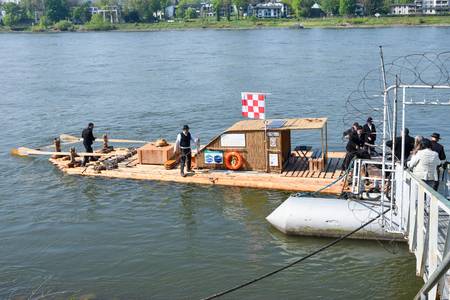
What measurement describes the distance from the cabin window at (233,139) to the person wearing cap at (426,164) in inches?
301

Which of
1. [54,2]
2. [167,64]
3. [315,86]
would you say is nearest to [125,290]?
[315,86]

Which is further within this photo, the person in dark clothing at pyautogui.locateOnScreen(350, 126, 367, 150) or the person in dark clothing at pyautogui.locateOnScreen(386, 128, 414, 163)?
the person in dark clothing at pyautogui.locateOnScreen(350, 126, 367, 150)

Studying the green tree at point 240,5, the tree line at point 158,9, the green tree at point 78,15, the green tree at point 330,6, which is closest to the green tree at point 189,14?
the tree line at point 158,9

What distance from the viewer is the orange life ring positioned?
770 inches

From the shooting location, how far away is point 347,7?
537 ft

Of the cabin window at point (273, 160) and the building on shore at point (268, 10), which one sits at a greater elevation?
the building on shore at point (268, 10)

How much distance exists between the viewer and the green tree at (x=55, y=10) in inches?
7569

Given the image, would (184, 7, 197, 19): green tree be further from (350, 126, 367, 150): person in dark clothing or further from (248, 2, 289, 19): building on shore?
(350, 126, 367, 150): person in dark clothing

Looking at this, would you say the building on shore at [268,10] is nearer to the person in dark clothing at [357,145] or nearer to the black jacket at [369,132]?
the black jacket at [369,132]

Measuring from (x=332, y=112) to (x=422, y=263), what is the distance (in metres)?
26.5

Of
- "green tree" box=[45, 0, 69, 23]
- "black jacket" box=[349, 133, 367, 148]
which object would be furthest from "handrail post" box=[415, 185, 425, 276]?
"green tree" box=[45, 0, 69, 23]

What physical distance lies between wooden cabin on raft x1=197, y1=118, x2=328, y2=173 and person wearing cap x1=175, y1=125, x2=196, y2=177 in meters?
0.49

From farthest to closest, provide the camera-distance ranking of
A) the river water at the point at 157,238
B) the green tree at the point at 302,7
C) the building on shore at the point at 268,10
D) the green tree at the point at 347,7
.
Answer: the building on shore at the point at 268,10, the green tree at the point at 302,7, the green tree at the point at 347,7, the river water at the point at 157,238

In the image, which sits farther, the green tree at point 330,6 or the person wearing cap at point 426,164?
the green tree at point 330,6
